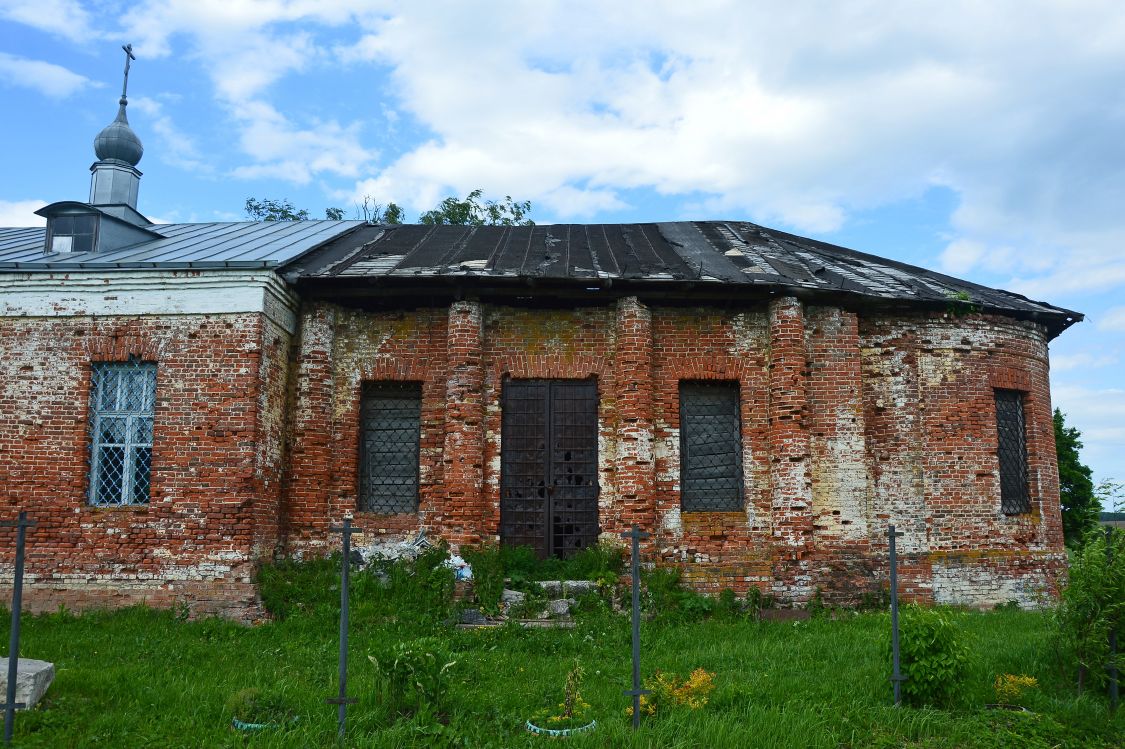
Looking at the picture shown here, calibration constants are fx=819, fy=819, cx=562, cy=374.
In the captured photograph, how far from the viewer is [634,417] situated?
1058 cm

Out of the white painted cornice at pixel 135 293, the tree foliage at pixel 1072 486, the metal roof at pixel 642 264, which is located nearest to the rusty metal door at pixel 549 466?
the metal roof at pixel 642 264

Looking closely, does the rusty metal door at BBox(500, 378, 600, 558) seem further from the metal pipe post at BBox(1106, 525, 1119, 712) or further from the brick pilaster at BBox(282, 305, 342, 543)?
the metal pipe post at BBox(1106, 525, 1119, 712)

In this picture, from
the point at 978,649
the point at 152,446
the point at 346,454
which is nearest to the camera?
the point at 978,649

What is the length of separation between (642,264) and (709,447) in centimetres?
275

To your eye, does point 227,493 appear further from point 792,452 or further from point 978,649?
point 978,649

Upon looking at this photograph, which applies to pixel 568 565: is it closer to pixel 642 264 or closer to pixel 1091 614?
pixel 642 264

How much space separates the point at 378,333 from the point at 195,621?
13.7 ft

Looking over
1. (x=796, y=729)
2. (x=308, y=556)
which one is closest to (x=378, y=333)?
(x=308, y=556)

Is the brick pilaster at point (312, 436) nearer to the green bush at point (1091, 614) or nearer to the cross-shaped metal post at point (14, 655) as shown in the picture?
the cross-shaped metal post at point (14, 655)

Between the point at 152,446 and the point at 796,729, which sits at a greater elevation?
the point at 152,446

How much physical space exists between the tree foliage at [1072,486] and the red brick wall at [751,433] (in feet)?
13.4

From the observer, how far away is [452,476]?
10328mm

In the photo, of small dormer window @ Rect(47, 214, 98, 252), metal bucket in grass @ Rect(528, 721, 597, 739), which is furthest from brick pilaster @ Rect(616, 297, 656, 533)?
small dormer window @ Rect(47, 214, 98, 252)

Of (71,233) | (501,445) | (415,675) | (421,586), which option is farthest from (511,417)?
(71,233)
